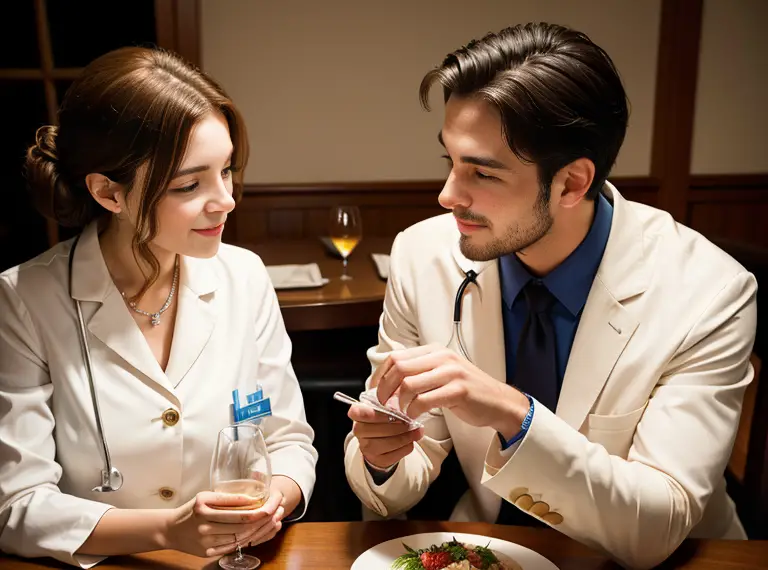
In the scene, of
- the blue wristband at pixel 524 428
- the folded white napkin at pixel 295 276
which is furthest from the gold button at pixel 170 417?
the folded white napkin at pixel 295 276

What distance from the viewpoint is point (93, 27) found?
12.1 ft

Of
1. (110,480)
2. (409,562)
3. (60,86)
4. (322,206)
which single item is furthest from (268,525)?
(322,206)

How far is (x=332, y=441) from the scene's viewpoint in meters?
2.67

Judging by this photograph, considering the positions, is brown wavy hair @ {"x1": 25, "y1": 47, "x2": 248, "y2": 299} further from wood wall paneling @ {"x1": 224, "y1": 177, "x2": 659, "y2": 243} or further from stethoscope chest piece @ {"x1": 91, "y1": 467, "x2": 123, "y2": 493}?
wood wall paneling @ {"x1": 224, "y1": 177, "x2": 659, "y2": 243}

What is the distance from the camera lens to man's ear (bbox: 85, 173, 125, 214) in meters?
1.71

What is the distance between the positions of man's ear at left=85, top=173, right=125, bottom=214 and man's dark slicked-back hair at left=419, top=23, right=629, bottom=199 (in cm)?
72

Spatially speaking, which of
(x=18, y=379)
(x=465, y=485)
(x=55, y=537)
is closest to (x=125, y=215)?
(x=18, y=379)

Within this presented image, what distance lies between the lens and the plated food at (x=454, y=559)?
1366 mm

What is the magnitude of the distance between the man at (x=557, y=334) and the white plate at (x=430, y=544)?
108 mm

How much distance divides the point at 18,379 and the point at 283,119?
289 centimetres

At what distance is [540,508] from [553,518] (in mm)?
28

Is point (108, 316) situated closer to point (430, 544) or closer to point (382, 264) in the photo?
point (430, 544)

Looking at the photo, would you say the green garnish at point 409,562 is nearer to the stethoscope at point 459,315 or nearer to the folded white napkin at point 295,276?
the stethoscope at point 459,315

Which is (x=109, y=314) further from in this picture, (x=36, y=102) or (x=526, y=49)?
(x=36, y=102)
